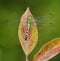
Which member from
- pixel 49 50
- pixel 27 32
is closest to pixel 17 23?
pixel 27 32

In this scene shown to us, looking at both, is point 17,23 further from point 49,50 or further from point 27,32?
point 49,50

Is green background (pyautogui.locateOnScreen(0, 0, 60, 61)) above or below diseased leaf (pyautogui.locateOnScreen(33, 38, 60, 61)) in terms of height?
above

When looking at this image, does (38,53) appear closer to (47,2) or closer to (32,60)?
(32,60)

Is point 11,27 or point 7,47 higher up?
point 11,27

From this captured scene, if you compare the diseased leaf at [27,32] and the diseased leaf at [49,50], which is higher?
the diseased leaf at [27,32]

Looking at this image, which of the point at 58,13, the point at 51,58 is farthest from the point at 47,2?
the point at 51,58
